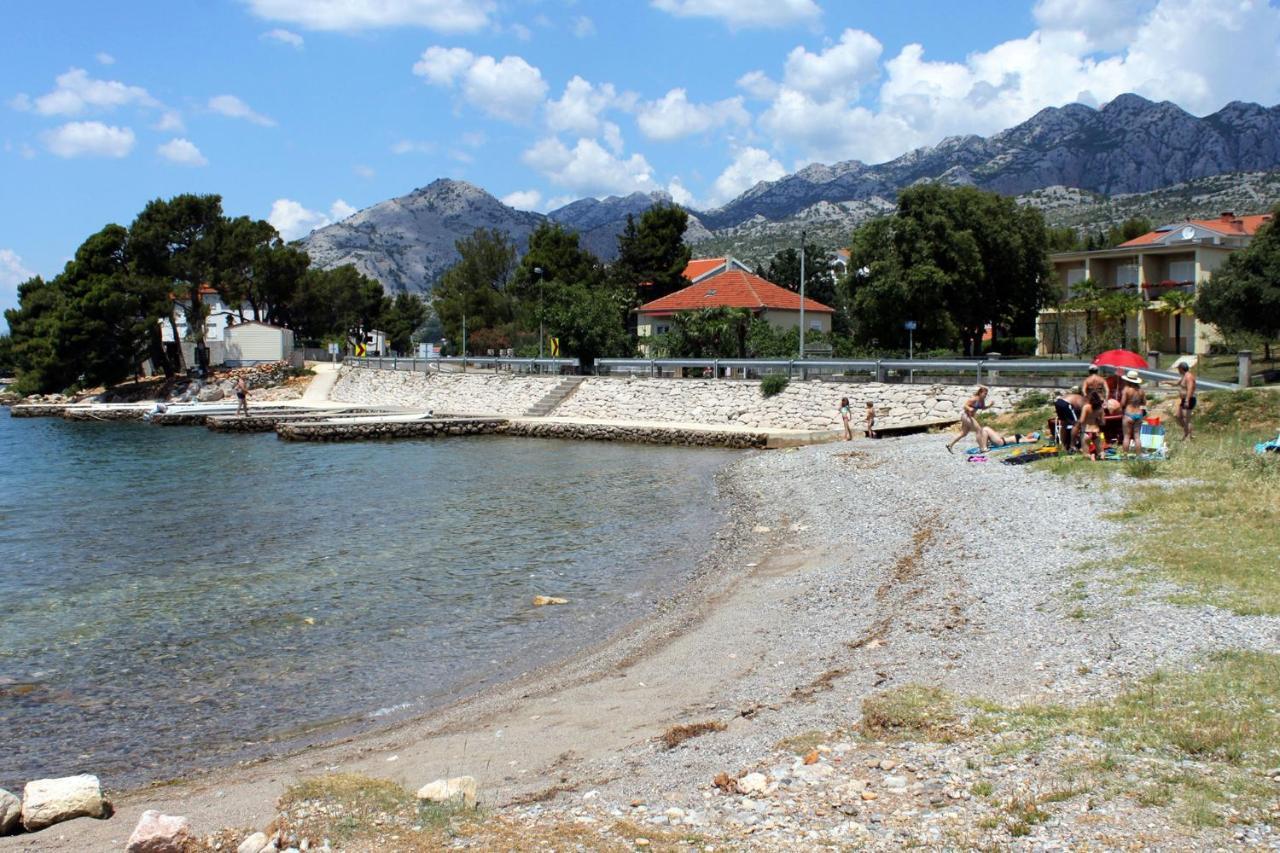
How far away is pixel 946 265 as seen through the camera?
46125mm

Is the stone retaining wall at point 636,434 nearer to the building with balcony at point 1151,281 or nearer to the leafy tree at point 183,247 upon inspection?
the building with balcony at point 1151,281

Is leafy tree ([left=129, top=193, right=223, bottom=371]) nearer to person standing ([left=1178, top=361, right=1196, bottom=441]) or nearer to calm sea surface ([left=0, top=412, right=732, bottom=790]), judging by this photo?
calm sea surface ([left=0, top=412, right=732, bottom=790])

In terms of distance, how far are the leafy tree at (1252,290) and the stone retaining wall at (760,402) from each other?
9891 mm

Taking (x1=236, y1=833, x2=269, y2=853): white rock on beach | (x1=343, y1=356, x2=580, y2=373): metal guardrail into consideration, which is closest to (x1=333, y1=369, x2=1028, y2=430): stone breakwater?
(x1=343, y1=356, x2=580, y2=373): metal guardrail

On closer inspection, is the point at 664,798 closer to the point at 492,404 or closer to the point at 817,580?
the point at 817,580

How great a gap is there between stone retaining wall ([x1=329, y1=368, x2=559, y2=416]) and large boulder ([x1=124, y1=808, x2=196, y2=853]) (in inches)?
1700

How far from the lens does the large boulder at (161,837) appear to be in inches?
229

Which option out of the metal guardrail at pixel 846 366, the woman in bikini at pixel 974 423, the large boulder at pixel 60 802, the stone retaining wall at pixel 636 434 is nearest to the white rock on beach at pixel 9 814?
the large boulder at pixel 60 802

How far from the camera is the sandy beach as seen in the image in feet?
22.0

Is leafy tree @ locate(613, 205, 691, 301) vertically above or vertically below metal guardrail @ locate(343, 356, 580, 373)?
above

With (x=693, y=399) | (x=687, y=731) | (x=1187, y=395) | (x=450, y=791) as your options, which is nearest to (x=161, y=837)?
(x=450, y=791)

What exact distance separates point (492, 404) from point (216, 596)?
37.5m

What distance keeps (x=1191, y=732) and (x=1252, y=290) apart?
33.0 metres

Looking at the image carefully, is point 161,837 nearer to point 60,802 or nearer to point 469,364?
point 60,802
